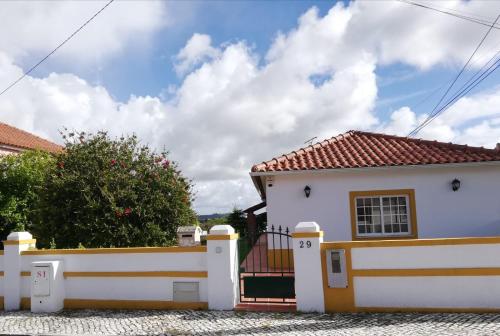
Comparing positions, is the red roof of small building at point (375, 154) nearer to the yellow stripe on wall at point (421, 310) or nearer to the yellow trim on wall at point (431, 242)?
the yellow trim on wall at point (431, 242)

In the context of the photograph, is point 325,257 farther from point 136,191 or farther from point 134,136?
point 134,136

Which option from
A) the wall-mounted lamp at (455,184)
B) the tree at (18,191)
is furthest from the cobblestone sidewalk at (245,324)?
the tree at (18,191)

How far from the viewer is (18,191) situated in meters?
15.9

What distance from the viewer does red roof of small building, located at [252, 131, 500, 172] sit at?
38.5ft

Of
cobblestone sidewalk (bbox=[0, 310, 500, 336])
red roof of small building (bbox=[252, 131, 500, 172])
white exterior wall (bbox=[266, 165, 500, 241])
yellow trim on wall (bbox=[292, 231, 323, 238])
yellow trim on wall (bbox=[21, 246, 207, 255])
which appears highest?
red roof of small building (bbox=[252, 131, 500, 172])

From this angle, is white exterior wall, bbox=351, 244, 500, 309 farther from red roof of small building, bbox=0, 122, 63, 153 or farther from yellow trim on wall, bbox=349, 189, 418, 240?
red roof of small building, bbox=0, 122, 63, 153

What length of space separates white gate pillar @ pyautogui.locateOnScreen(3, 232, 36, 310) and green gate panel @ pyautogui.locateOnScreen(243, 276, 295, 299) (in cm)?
484

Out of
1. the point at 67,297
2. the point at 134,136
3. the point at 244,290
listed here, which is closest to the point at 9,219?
the point at 134,136

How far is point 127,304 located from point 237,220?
822 inches

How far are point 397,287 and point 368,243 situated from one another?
900 millimetres

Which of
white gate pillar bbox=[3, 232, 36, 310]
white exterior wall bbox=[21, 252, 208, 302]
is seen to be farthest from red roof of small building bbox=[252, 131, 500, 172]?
white gate pillar bbox=[3, 232, 36, 310]

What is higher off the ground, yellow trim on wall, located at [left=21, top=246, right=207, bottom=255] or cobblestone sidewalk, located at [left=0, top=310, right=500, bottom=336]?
yellow trim on wall, located at [left=21, top=246, right=207, bottom=255]

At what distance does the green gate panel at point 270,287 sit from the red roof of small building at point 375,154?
4095 mm

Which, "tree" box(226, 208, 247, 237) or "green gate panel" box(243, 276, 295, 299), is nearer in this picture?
"green gate panel" box(243, 276, 295, 299)
